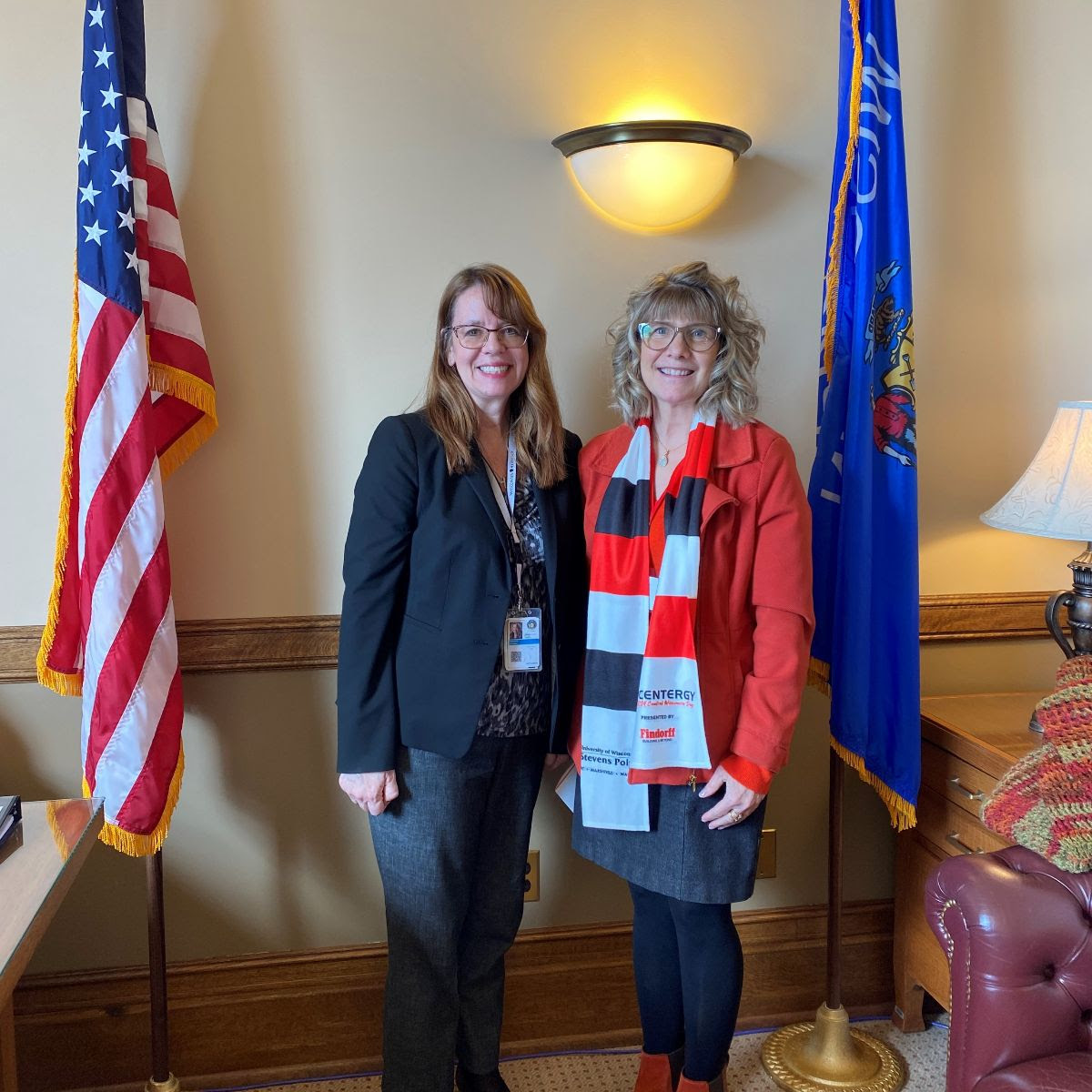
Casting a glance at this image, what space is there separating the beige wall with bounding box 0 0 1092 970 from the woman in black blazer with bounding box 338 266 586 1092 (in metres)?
0.38

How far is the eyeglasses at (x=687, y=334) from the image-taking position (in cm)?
178

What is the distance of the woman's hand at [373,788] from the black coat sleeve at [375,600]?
15 millimetres

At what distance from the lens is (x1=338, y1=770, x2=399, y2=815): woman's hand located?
5.82 feet

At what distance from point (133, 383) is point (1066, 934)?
67.7 inches

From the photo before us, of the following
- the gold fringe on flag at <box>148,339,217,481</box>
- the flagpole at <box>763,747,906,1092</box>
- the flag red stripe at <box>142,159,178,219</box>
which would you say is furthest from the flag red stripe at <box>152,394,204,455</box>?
the flagpole at <box>763,747,906,1092</box>

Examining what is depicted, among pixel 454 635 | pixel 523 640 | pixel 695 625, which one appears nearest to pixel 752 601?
pixel 695 625

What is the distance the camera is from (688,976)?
6.13ft

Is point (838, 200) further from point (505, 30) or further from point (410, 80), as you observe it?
point (410, 80)

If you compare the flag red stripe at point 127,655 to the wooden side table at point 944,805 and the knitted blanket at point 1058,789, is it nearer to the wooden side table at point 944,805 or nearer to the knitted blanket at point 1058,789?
the knitted blanket at point 1058,789

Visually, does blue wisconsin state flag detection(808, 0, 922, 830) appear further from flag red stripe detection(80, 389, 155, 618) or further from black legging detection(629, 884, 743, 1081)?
flag red stripe detection(80, 389, 155, 618)

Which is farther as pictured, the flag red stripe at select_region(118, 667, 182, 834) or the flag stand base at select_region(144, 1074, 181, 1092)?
the flag stand base at select_region(144, 1074, 181, 1092)

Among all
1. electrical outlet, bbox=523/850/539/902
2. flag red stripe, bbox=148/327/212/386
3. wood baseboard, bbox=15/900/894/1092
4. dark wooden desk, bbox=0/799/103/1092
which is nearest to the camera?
dark wooden desk, bbox=0/799/103/1092

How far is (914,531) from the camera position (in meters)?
2.06

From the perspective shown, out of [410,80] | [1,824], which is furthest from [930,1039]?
[410,80]
